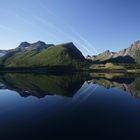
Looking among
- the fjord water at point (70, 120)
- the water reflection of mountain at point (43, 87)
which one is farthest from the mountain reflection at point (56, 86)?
the fjord water at point (70, 120)

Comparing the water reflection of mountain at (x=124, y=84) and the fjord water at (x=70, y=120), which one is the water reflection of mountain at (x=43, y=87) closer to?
the water reflection of mountain at (x=124, y=84)

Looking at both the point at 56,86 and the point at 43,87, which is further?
the point at 56,86

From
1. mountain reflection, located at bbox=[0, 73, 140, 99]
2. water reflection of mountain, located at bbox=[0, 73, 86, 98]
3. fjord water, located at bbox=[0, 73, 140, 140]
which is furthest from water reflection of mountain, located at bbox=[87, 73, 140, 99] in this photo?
fjord water, located at bbox=[0, 73, 140, 140]

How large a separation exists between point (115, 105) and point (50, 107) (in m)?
16.2

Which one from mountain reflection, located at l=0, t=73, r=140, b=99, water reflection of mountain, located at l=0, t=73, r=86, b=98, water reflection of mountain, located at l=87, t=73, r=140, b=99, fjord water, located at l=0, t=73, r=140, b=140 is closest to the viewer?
fjord water, located at l=0, t=73, r=140, b=140

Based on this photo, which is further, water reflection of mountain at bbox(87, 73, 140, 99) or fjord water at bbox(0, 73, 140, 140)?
water reflection of mountain at bbox(87, 73, 140, 99)

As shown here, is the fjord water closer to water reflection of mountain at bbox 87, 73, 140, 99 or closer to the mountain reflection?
the mountain reflection

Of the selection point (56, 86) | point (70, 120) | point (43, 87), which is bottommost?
point (70, 120)

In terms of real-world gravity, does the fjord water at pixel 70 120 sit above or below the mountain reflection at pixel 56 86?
below

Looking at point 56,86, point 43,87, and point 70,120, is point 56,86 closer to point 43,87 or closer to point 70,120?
point 43,87

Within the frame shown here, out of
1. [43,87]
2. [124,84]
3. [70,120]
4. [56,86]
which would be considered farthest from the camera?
[124,84]

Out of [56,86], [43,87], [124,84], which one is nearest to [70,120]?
[43,87]

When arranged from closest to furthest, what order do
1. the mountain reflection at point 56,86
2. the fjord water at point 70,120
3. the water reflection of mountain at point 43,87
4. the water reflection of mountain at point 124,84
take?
1. the fjord water at point 70,120
2. the water reflection of mountain at point 43,87
3. the mountain reflection at point 56,86
4. the water reflection of mountain at point 124,84

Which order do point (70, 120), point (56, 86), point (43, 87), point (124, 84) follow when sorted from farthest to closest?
point (124, 84) < point (56, 86) < point (43, 87) < point (70, 120)
